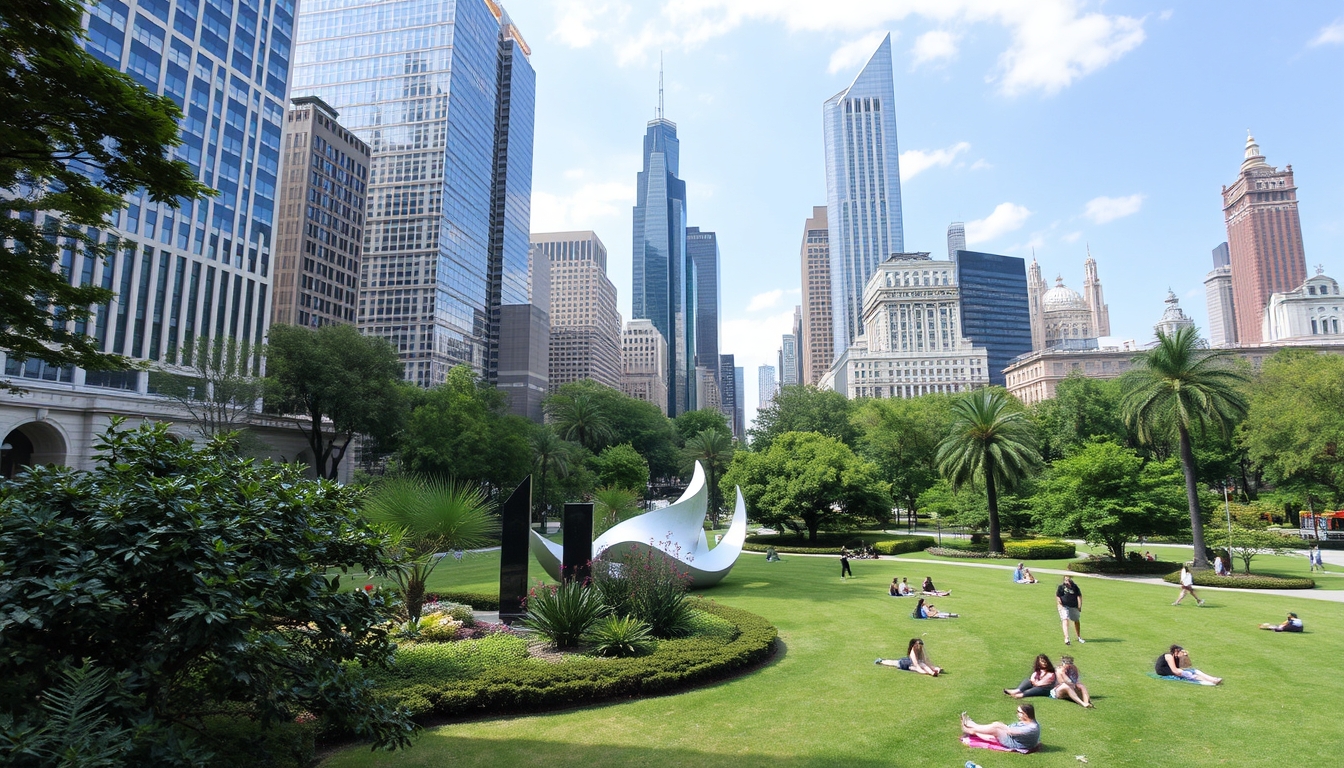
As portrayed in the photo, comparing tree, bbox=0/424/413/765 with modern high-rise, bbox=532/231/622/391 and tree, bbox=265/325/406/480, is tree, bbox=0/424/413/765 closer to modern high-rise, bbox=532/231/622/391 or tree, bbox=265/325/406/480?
tree, bbox=265/325/406/480

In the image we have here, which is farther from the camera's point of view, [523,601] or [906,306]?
[906,306]

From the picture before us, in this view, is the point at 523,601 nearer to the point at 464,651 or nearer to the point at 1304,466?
the point at 464,651

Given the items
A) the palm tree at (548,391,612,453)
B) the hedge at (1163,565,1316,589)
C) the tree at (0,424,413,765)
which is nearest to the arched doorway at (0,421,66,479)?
the palm tree at (548,391,612,453)

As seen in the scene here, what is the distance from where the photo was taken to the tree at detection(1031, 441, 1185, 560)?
27.1 meters

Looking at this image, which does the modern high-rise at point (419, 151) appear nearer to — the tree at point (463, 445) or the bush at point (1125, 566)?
the tree at point (463, 445)

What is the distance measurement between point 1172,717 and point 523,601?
12.7 metres

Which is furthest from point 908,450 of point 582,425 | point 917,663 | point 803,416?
point 917,663

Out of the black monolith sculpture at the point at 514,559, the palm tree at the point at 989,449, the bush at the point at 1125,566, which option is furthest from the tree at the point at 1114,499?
the black monolith sculpture at the point at 514,559

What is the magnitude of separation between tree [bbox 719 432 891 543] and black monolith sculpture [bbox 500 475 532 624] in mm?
25457

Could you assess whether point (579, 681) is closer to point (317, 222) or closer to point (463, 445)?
point (463, 445)

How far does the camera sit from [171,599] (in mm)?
5242

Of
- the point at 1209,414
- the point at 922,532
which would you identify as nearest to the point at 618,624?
the point at 1209,414

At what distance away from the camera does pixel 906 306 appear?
13075 centimetres

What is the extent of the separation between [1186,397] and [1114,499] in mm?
5031
